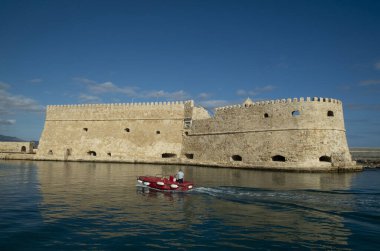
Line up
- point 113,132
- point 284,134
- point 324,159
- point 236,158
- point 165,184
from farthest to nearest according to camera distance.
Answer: point 113,132, point 236,158, point 284,134, point 324,159, point 165,184

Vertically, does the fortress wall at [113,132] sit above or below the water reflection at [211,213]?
above

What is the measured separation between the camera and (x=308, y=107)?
2359 cm

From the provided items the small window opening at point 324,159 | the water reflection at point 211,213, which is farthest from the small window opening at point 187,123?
the water reflection at point 211,213

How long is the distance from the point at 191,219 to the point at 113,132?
26.0 m

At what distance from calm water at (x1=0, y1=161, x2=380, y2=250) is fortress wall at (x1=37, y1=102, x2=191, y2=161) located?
18554mm

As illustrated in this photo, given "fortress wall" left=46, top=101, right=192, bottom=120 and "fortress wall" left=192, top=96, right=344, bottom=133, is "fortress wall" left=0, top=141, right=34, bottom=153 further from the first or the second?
"fortress wall" left=192, top=96, right=344, bottom=133

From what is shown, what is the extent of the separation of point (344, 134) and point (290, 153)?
5071 mm

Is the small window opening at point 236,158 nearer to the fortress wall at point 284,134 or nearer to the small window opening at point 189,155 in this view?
the fortress wall at point 284,134

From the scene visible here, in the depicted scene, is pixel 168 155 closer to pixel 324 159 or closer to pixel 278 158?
pixel 278 158

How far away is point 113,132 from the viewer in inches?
1312

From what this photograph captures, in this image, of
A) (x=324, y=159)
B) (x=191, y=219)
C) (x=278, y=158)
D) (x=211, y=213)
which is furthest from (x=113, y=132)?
(x=191, y=219)

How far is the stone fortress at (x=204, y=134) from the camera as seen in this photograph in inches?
923

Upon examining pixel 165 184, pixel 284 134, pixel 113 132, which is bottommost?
pixel 165 184

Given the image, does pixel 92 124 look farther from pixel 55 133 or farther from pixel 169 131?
pixel 169 131
